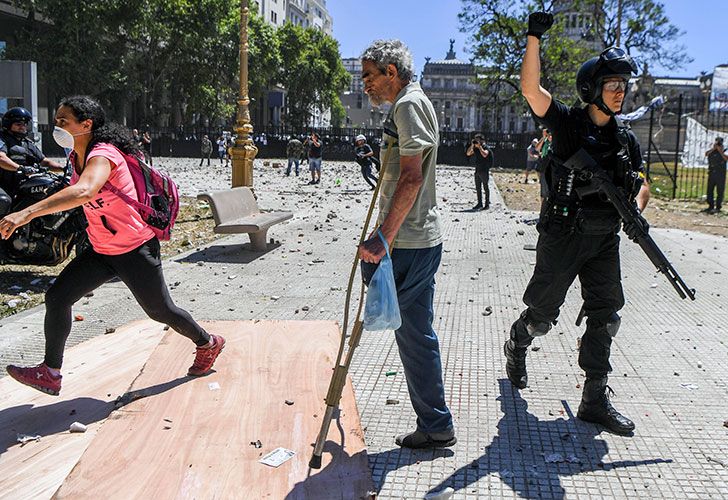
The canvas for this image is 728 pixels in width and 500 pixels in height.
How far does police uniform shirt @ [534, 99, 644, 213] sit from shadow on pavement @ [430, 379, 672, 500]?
1.23 metres

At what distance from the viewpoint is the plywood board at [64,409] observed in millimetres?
3252

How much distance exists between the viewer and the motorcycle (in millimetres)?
7141

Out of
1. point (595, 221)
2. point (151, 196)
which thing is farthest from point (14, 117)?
point (595, 221)

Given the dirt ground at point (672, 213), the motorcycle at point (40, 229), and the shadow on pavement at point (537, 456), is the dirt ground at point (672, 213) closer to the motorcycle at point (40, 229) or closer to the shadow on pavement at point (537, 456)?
the shadow on pavement at point (537, 456)

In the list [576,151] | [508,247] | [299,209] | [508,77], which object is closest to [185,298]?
[576,151]

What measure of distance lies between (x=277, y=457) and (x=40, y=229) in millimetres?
4935

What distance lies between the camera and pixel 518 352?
4.30 meters

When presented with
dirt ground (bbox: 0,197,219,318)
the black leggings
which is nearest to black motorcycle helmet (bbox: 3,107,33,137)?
A: dirt ground (bbox: 0,197,219,318)

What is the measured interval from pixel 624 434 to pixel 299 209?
1237 cm

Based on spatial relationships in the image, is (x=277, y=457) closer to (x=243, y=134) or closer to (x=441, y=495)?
(x=441, y=495)

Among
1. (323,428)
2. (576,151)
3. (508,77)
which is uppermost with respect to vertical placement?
(508,77)

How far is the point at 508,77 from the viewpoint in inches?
1663

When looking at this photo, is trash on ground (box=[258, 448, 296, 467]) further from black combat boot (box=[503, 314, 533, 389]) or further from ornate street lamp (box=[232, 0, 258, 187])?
ornate street lamp (box=[232, 0, 258, 187])

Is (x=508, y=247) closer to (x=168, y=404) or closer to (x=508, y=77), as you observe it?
(x=168, y=404)
